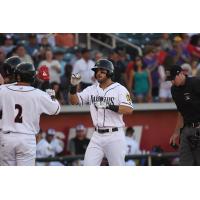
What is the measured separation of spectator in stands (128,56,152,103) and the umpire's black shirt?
19.4 feet

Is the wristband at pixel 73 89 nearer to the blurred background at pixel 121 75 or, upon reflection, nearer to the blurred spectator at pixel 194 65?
the blurred background at pixel 121 75

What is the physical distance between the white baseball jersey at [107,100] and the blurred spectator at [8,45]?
547cm

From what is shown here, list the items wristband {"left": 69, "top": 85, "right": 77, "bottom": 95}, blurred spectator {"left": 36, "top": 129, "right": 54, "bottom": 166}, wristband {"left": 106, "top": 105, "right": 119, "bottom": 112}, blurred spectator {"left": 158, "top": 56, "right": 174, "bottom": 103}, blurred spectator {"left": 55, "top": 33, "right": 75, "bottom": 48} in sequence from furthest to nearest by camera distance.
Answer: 1. blurred spectator {"left": 158, "top": 56, "right": 174, "bottom": 103}
2. blurred spectator {"left": 55, "top": 33, "right": 75, "bottom": 48}
3. blurred spectator {"left": 36, "top": 129, "right": 54, "bottom": 166}
4. wristband {"left": 69, "top": 85, "right": 77, "bottom": 95}
5. wristband {"left": 106, "top": 105, "right": 119, "bottom": 112}

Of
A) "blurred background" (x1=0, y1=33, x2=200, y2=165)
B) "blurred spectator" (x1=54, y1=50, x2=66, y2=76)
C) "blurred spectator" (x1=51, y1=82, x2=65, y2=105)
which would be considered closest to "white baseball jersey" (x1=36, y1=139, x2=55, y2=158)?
"blurred background" (x1=0, y1=33, x2=200, y2=165)

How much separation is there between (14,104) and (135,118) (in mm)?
8524

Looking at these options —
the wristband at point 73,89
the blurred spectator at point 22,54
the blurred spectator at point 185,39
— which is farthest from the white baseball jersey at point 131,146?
the wristband at point 73,89

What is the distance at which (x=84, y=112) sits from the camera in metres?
17.9

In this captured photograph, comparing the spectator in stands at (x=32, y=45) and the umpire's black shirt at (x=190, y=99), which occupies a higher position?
the spectator in stands at (x=32, y=45)

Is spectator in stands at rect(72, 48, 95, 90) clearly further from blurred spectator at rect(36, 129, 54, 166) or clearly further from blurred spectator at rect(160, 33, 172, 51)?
blurred spectator at rect(160, 33, 172, 51)

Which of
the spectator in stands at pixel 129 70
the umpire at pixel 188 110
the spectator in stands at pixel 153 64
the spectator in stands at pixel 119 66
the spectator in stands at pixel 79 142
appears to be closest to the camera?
the umpire at pixel 188 110

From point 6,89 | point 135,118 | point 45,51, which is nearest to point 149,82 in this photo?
point 135,118

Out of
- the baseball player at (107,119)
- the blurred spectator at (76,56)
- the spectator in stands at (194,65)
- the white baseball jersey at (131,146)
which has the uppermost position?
the blurred spectator at (76,56)

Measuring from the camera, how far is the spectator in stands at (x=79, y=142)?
664 inches

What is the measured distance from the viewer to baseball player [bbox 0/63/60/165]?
10.1 metres
